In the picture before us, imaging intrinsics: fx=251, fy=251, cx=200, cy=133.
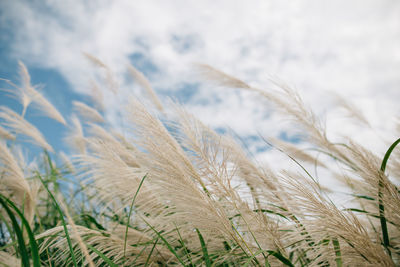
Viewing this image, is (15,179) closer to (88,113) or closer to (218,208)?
(218,208)

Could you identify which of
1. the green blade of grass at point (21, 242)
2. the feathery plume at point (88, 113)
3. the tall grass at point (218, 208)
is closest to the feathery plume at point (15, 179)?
the tall grass at point (218, 208)

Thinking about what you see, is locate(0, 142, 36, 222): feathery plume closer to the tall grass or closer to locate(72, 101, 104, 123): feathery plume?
the tall grass

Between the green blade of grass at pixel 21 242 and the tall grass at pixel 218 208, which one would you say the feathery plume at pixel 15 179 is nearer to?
the tall grass at pixel 218 208

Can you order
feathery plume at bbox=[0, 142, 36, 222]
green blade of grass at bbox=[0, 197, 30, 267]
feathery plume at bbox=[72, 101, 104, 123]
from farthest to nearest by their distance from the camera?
feathery plume at bbox=[72, 101, 104, 123], feathery plume at bbox=[0, 142, 36, 222], green blade of grass at bbox=[0, 197, 30, 267]

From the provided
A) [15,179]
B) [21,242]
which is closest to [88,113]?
[15,179]

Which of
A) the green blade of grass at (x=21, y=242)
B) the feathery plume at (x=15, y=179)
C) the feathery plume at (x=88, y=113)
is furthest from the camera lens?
the feathery plume at (x=88, y=113)

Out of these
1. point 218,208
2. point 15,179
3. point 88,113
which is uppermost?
point 88,113

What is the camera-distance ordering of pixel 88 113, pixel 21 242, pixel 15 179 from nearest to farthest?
pixel 21 242, pixel 15 179, pixel 88 113

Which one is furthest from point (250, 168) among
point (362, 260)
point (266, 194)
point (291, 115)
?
point (291, 115)

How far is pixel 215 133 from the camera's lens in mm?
1483

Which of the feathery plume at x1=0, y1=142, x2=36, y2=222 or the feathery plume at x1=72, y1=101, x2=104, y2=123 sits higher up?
the feathery plume at x1=72, y1=101, x2=104, y2=123

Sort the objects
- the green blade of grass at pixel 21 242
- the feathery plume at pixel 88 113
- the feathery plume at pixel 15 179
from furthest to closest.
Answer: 1. the feathery plume at pixel 88 113
2. the feathery plume at pixel 15 179
3. the green blade of grass at pixel 21 242

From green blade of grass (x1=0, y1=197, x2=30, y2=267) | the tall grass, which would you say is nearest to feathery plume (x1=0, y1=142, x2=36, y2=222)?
the tall grass

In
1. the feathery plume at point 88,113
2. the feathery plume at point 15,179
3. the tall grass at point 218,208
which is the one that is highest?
the feathery plume at point 88,113
